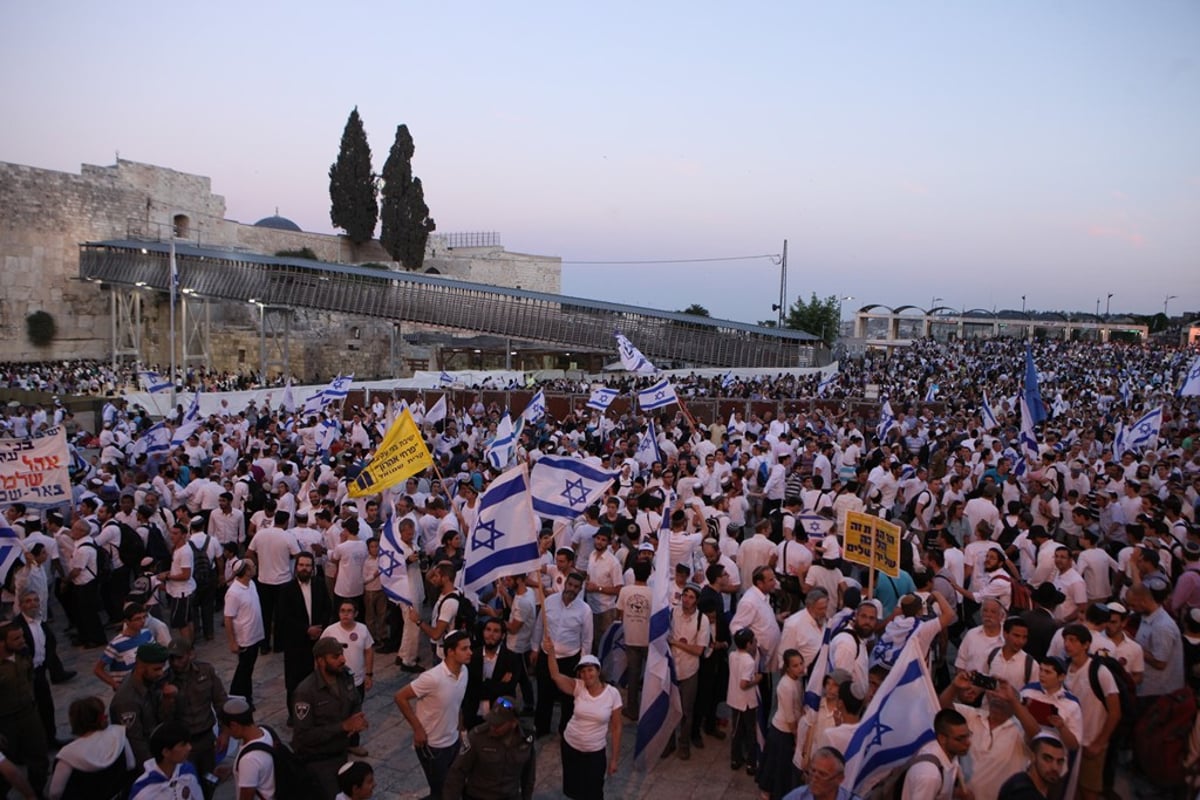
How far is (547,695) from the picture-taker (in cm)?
712

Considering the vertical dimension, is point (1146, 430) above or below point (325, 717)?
above

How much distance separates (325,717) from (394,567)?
2.72 meters

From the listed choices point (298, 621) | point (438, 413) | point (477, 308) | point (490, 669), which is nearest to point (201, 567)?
point (298, 621)

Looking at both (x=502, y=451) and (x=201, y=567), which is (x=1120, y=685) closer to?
(x=201, y=567)

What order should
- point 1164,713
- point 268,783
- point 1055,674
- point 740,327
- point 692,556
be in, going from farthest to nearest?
point 740,327 < point 692,556 < point 1164,713 < point 1055,674 < point 268,783

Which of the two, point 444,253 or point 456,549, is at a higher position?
point 444,253

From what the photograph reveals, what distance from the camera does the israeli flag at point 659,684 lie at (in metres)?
6.30

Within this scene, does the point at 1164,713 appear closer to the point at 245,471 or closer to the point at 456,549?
the point at 456,549

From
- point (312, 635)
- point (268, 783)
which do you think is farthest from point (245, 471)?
point (268, 783)

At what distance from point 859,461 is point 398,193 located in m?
46.6

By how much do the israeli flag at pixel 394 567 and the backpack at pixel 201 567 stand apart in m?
2.25

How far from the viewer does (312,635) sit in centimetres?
664

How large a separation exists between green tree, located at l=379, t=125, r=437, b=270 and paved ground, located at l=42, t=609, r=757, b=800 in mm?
49499

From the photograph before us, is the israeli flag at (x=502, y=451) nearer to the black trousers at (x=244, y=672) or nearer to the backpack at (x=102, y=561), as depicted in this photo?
the backpack at (x=102, y=561)
